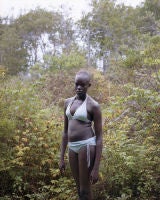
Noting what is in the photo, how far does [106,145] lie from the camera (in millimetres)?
5980

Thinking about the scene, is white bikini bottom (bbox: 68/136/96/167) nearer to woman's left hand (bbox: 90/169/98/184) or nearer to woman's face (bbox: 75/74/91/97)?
woman's left hand (bbox: 90/169/98/184)

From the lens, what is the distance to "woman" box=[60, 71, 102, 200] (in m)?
3.70

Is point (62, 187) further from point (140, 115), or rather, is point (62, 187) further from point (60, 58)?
point (60, 58)

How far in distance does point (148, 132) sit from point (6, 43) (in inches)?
968

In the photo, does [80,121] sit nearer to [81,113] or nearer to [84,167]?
[81,113]

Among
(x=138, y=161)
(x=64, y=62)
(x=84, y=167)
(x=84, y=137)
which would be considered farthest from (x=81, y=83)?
(x=64, y=62)

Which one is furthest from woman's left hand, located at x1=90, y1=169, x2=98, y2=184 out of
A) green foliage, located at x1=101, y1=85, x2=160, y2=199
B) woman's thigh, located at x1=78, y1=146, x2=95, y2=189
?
green foliage, located at x1=101, y1=85, x2=160, y2=199

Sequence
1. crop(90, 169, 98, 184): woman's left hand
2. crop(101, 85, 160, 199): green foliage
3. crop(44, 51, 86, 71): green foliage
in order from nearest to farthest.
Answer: crop(90, 169, 98, 184): woman's left hand → crop(101, 85, 160, 199): green foliage → crop(44, 51, 86, 71): green foliage

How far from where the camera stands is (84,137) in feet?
12.2

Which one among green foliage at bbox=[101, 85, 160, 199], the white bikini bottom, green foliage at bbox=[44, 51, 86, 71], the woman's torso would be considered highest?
green foliage at bbox=[44, 51, 86, 71]

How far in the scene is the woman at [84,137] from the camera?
370cm

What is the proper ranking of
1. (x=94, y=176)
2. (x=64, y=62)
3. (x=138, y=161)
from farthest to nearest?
(x=64, y=62) → (x=138, y=161) → (x=94, y=176)

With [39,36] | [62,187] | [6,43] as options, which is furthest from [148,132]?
[39,36]

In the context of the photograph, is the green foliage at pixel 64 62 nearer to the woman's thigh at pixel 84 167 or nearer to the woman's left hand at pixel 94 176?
the woman's thigh at pixel 84 167
